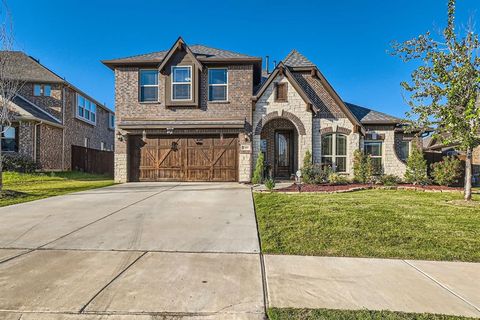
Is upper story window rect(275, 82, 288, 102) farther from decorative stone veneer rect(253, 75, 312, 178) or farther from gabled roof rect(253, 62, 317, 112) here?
gabled roof rect(253, 62, 317, 112)

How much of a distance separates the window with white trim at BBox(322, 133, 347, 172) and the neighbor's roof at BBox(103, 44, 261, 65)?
5757 mm

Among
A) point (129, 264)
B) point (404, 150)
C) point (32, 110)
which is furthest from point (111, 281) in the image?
point (32, 110)

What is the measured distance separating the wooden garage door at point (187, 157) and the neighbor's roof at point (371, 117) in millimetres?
6965

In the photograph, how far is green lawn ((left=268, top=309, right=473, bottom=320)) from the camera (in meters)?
2.41

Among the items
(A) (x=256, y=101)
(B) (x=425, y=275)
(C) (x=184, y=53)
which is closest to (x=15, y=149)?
(C) (x=184, y=53)

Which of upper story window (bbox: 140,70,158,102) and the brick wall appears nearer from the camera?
the brick wall

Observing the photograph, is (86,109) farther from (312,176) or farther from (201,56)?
(312,176)

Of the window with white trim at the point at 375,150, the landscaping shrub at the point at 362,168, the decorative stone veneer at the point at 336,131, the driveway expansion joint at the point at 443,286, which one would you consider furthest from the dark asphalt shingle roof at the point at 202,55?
the driveway expansion joint at the point at 443,286

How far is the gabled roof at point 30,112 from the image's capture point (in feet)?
50.3

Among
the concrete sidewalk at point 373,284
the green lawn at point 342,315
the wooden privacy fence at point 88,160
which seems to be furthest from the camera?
the wooden privacy fence at point 88,160

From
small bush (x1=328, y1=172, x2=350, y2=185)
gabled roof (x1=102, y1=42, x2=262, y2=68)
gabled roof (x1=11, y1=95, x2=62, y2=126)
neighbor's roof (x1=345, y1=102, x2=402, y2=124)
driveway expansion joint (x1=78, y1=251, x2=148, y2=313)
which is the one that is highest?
gabled roof (x1=102, y1=42, x2=262, y2=68)

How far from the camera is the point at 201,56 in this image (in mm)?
13594

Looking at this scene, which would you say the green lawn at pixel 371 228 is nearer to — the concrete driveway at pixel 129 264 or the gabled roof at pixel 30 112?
the concrete driveway at pixel 129 264

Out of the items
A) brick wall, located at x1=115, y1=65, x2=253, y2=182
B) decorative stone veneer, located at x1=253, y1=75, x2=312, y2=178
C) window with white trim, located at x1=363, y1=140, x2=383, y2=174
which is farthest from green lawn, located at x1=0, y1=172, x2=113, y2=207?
window with white trim, located at x1=363, y1=140, x2=383, y2=174
